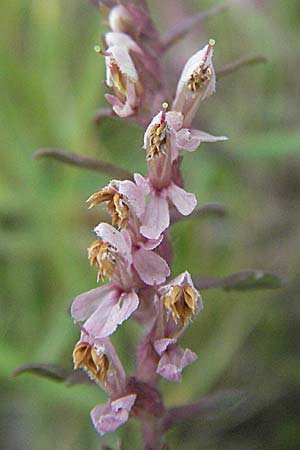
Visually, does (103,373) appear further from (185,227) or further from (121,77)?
(185,227)

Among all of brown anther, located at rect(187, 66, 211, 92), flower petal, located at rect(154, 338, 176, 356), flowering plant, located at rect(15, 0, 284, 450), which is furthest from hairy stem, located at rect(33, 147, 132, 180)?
flower petal, located at rect(154, 338, 176, 356)

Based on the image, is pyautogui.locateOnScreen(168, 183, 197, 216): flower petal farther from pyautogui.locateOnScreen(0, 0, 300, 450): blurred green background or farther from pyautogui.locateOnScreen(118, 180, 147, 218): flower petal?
pyautogui.locateOnScreen(0, 0, 300, 450): blurred green background

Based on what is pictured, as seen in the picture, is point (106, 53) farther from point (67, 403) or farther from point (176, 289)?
point (67, 403)

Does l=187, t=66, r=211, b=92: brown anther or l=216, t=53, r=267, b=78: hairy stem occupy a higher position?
l=216, t=53, r=267, b=78: hairy stem

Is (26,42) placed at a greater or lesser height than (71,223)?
greater

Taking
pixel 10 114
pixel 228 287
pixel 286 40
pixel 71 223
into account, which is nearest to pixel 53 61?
pixel 10 114

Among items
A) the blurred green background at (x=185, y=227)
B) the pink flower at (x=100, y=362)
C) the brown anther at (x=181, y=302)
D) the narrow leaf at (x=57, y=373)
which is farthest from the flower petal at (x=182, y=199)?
the blurred green background at (x=185, y=227)
